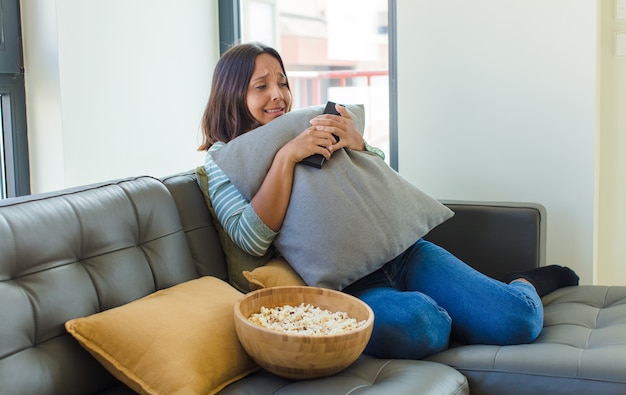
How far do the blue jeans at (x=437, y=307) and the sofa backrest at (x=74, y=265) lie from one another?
0.48m

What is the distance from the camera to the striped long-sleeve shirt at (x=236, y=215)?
1844 millimetres

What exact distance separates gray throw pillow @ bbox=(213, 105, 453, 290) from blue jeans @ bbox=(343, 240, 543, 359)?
8 cm

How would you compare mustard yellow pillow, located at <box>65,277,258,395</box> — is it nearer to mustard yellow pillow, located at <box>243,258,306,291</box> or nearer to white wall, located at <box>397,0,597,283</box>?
mustard yellow pillow, located at <box>243,258,306,291</box>

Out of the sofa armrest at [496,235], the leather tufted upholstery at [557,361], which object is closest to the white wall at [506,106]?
the sofa armrest at [496,235]

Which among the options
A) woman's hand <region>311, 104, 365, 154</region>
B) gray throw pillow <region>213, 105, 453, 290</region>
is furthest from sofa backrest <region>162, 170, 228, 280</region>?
woman's hand <region>311, 104, 365, 154</region>

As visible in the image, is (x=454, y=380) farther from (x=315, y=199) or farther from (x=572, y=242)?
(x=572, y=242)

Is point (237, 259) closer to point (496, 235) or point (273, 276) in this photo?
point (273, 276)

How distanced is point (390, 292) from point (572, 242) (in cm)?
96

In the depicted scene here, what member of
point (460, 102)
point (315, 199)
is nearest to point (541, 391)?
point (315, 199)

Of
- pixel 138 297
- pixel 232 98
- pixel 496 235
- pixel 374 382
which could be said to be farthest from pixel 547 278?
pixel 138 297

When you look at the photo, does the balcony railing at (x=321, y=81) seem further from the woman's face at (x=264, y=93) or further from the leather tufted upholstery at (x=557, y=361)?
the leather tufted upholstery at (x=557, y=361)

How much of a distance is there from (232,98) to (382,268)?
0.66 m

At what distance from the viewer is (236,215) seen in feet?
6.20

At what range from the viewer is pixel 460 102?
2.58m
